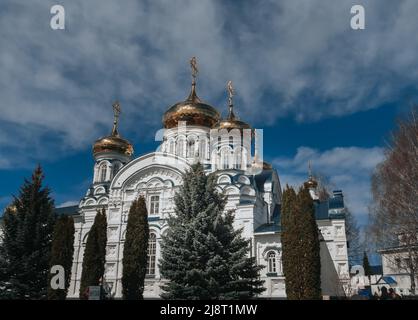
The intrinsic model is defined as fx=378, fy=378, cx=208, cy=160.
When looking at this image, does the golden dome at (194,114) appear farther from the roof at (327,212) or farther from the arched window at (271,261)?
the arched window at (271,261)

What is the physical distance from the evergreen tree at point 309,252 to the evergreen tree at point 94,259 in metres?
9.07

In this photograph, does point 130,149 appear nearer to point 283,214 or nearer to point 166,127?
point 166,127

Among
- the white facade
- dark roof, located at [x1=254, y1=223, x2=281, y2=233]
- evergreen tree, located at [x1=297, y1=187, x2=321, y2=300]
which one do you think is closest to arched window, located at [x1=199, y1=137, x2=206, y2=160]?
the white facade

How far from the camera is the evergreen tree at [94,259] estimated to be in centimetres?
1708

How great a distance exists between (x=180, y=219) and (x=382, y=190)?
10871 mm

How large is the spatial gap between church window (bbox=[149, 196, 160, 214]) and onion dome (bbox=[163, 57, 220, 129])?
22.1 feet

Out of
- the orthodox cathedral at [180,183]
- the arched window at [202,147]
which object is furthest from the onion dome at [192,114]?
the arched window at [202,147]

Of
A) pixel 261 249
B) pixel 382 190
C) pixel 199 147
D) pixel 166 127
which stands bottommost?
pixel 261 249

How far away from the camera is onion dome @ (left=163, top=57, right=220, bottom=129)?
92.5 feet

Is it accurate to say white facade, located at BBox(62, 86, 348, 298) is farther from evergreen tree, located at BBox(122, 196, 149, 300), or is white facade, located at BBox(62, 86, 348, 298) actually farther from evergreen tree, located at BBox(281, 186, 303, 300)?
evergreen tree, located at BBox(281, 186, 303, 300)
